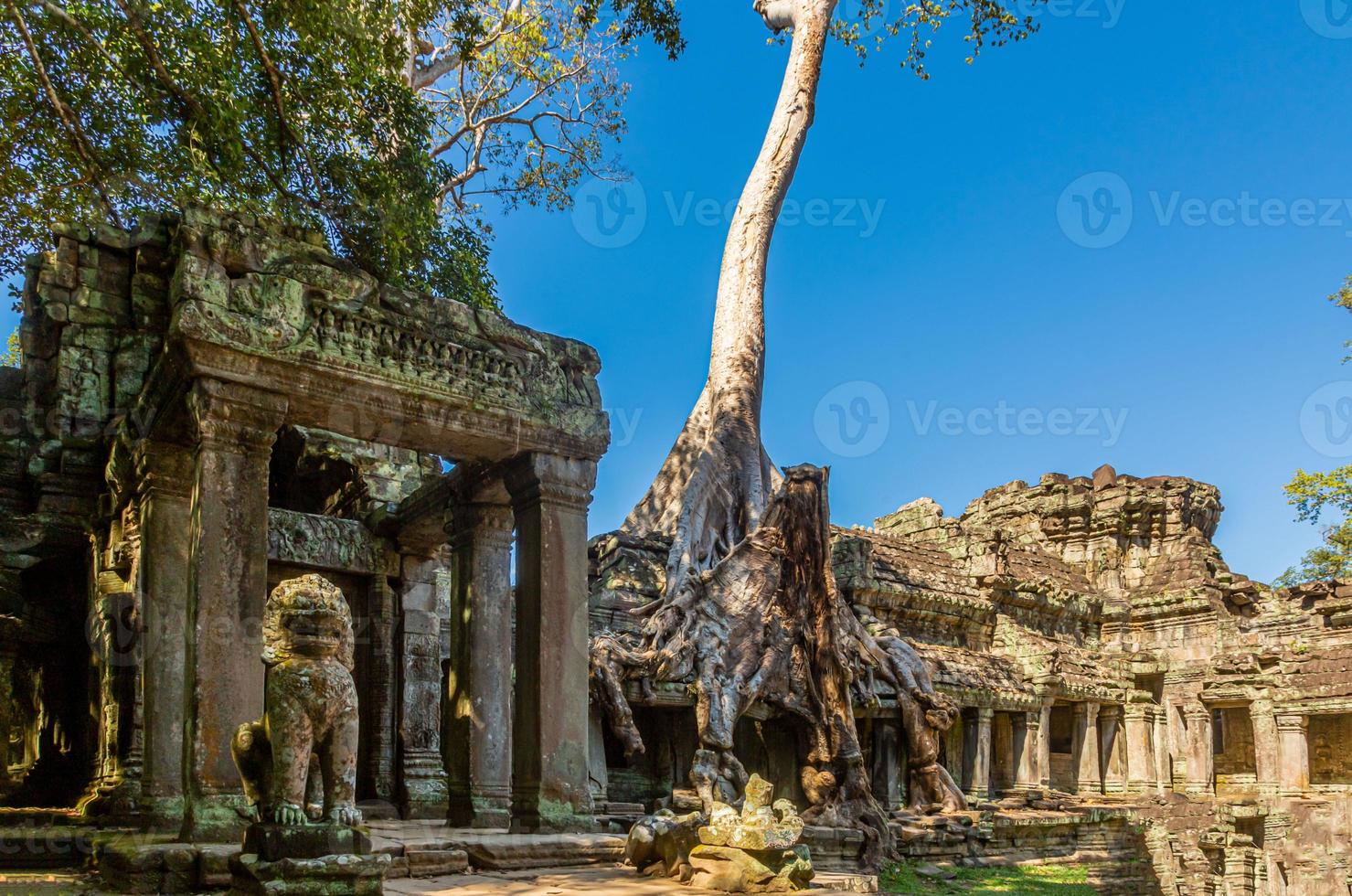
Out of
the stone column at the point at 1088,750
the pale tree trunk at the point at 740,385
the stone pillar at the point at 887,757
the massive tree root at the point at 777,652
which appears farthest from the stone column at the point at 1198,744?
the massive tree root at the point at 777,652

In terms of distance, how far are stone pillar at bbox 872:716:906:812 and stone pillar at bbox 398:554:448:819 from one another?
25.6ft

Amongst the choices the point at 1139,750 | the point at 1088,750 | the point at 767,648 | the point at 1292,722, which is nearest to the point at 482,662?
the point at 767,648

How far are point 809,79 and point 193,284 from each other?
17.6 m

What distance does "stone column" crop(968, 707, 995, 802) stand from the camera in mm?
18250

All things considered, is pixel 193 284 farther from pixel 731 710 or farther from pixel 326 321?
pixel 731 710

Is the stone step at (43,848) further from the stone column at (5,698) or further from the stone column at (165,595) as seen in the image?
the stone column at (5,698)

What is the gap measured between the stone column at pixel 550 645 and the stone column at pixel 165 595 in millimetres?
2275

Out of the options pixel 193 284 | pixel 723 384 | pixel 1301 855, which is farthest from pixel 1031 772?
pixel 193 284

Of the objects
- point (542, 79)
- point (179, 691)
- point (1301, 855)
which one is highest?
point (542, 79)

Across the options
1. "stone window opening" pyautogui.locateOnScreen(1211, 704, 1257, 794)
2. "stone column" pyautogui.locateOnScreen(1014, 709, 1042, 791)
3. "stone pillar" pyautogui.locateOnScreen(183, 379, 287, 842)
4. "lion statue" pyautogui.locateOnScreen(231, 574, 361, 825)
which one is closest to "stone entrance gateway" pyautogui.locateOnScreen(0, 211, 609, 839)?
"stone pillar" pyautogui.locateOnScreen(183, 379, 287, 842)

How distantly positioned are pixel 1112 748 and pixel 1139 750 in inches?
19.9

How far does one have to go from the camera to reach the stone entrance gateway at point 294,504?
690 centimetres

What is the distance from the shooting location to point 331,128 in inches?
438

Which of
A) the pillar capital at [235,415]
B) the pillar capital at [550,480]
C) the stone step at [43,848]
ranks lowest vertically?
the stone step at [43,848]
